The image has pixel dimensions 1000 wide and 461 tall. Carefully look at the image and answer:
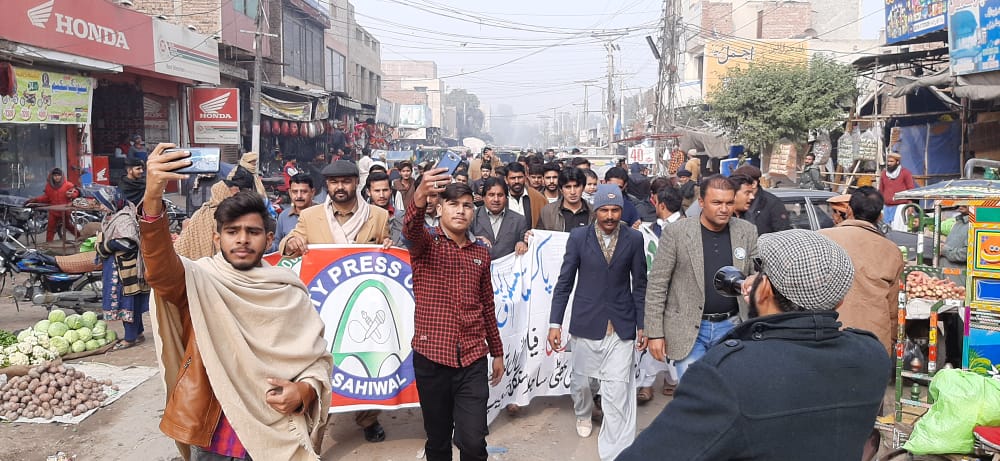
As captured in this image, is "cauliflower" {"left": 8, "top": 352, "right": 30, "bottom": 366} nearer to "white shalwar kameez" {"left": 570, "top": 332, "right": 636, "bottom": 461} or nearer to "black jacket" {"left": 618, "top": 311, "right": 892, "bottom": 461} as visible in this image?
"white shalwar kameez" {"left": 570, "top": 332, "right": 636, "bottom": 461}

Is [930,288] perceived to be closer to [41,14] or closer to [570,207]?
[570,207]

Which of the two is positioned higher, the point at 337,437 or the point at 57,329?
the point at 57,329

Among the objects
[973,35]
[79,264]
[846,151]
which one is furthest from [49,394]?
[846,151]

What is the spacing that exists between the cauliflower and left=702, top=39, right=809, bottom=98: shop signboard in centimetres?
3096

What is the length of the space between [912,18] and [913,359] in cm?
1252

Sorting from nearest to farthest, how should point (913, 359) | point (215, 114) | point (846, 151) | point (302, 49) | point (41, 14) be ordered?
point (913, 359), point (41, 14), point (846, 151), point (215, 114), point (302, 49)

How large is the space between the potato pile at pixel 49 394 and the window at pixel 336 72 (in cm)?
3590

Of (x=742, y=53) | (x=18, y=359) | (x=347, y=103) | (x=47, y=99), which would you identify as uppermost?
(x=742, y=53)

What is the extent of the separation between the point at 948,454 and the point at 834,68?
2134 cm

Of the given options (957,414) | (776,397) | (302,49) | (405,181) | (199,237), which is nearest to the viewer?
(776,397)

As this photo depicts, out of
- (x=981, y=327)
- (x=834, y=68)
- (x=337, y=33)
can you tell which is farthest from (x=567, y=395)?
(x=337, y=33)

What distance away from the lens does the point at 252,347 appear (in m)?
2.95

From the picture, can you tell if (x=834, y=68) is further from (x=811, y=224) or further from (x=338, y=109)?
(x=338, y=109)

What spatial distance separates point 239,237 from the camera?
2.98m
